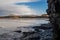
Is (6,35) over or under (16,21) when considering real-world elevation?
under

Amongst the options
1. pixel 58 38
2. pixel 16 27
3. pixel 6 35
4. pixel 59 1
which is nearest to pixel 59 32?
pixel 58 38

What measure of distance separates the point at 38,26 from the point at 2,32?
6.83ft

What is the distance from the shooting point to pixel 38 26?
8.29 meters

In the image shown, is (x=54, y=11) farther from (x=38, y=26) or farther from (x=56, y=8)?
(x=38, y=26)

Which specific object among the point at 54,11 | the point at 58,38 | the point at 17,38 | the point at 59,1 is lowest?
the point at 17,38

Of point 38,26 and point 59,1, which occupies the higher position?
point 59,1

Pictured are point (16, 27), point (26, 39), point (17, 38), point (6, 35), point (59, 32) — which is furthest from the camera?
point (16, 27)

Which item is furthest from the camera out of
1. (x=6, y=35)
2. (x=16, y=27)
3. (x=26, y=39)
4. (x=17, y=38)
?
(x=16, y=27)

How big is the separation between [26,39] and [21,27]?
89.7 inches

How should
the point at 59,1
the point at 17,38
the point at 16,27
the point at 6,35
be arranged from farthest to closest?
the point at 16,27 < the point at 6,35 < the point at 17,38 < the point at 59,1

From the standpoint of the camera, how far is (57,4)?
2613 mm

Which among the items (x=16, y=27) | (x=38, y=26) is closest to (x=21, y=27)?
(x=16, y=27)

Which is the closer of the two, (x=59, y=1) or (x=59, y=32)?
(x=59, y=1)

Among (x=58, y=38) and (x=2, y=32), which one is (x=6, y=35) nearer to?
(x=2, y=32)
